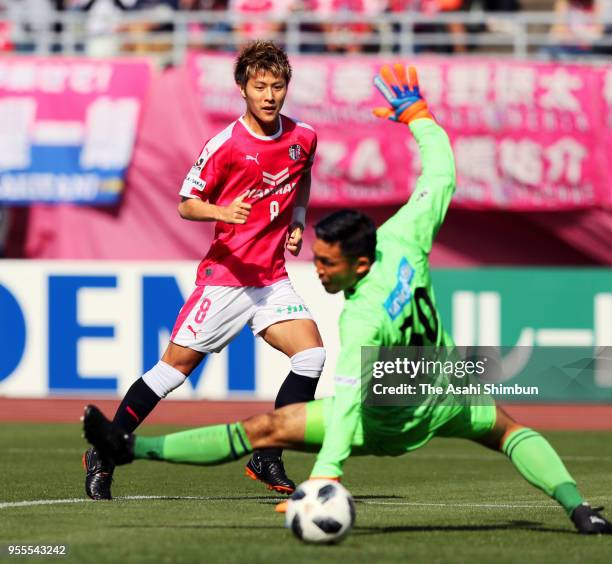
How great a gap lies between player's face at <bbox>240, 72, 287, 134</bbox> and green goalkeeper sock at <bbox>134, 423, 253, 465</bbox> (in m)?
2.23

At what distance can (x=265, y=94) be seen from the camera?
810 cm

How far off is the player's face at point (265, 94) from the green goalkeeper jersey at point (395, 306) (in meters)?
1.35

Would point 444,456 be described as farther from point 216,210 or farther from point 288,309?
point 216,210

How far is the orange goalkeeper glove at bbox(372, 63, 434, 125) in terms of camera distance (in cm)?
707

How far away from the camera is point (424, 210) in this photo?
263 inches

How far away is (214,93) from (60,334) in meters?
3.61

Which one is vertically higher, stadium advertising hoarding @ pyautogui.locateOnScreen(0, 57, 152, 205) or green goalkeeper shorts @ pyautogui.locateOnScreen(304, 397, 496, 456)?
green goalkeeper shorts @ pyautogui.locateOnScreen(304, 397, 496, 456)

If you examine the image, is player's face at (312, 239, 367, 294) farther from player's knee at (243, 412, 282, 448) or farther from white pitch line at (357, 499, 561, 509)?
white pitch line at (357, 499, 561, 509)

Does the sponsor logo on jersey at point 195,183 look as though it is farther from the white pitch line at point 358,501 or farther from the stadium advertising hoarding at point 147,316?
the stadium advertising hoarding at point 147,316

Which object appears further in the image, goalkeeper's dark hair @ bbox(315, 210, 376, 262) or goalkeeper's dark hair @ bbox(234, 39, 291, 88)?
goalkeeper's dark hair @ bbox(234, 39, 291, 88)

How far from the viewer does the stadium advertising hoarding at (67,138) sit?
59.1ft

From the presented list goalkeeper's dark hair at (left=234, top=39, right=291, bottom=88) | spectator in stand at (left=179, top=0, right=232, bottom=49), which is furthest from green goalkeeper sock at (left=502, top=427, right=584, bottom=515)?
spectator in stand at (left=179, top=0, right=232, bottom=49)

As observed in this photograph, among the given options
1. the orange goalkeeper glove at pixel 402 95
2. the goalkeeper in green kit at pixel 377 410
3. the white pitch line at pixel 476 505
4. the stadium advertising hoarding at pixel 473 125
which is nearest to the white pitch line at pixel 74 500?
the white pitch line at pixel 476 505

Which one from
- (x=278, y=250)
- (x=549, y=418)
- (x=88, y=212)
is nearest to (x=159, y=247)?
(x=88, y=212)
